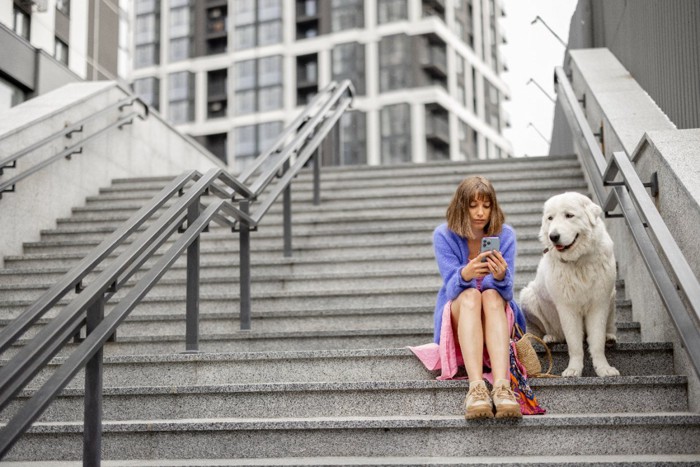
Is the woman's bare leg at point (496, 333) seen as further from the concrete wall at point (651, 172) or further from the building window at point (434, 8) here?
the building window at point (434, 8)

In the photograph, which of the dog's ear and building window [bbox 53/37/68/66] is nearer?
the dog's ear

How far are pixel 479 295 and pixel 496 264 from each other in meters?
0.16

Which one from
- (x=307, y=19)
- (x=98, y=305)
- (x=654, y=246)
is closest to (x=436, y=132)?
(x=307, y=19)

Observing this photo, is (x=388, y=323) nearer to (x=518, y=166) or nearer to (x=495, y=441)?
(x=495, y=441)

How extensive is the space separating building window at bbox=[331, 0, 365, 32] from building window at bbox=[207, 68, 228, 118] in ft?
24.8

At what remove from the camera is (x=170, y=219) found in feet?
13.2

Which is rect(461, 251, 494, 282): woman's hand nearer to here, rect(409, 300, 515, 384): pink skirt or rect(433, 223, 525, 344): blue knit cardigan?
rect(433, 223, 525, 344): blue knit cardigan

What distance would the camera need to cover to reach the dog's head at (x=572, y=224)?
3789 mm

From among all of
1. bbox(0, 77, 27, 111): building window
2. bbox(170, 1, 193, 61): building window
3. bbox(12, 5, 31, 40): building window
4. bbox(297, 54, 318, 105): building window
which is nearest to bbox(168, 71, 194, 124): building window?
bbox(170, 1, 193, 61): building window

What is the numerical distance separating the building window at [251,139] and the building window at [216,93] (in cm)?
246

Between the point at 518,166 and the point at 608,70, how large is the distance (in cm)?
157

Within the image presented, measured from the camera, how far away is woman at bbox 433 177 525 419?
133 inches

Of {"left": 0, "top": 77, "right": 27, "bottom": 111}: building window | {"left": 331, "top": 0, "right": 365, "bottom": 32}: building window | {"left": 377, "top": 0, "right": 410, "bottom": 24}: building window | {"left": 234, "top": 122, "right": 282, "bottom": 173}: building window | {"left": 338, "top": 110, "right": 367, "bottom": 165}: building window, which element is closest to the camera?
{"left": 0, "top": 77, "right": 27, "bottom": 111}: building window

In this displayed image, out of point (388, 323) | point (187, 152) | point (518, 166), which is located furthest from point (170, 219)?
point (187, 152)
